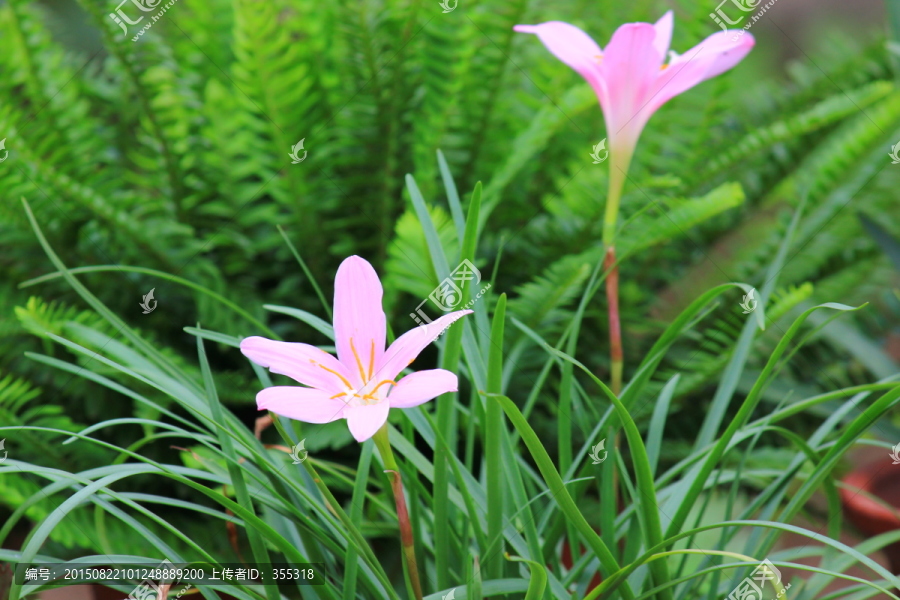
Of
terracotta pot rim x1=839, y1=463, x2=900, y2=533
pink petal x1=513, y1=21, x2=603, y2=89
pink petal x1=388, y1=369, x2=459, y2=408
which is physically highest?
pink petal x1=513, y1=21, x2=603, y2=89

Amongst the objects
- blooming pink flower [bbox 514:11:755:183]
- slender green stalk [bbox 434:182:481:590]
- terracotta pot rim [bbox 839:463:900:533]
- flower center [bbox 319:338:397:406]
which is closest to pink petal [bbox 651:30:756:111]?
blooming pink flower [bbox 514:11:755:183]

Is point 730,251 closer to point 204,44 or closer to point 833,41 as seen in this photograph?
Answer: point 833,41

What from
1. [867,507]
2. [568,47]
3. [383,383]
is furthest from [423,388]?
[867,507]

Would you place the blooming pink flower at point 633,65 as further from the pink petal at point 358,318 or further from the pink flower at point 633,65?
the pink petal at point 358,318

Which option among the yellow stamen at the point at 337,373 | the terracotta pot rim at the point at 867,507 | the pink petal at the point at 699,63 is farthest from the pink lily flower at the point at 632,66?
the terracotta pot rim at the point at 867,507

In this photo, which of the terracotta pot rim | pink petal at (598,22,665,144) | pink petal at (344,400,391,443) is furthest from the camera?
the terracotta pot rim

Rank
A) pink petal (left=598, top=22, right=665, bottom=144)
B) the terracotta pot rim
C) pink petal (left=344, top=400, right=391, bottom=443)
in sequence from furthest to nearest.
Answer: the terracotta pot rim → pink petal (left=598, top=22, right=665, bottom=144) → pink petal (left=344, top=400, right=391, bottom=443)

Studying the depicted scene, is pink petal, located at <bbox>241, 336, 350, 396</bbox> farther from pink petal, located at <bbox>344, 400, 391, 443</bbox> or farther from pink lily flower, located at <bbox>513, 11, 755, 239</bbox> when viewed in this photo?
pink lily flower, located at <bbox>513, 11, 755, 239</bbox>

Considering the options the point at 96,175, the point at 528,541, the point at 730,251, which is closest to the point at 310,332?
the point at 96,175
